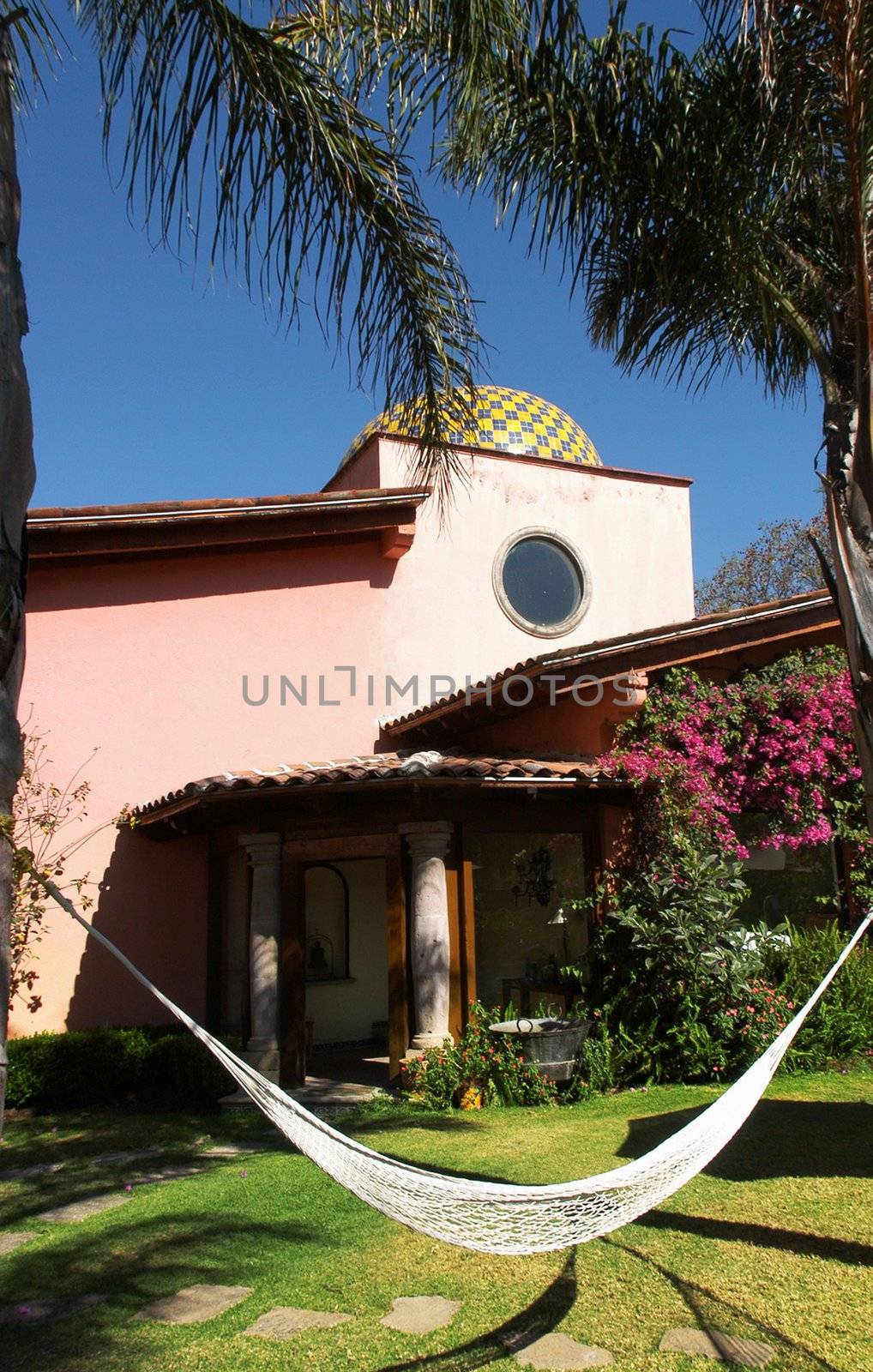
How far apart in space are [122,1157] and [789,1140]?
4.44m

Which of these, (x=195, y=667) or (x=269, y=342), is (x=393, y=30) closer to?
(x=269, y=342)

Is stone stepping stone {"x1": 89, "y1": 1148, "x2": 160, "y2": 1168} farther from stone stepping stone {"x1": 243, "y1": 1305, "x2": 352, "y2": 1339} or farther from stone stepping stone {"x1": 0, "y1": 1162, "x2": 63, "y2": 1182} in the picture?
stone stepping stone {"x1": 243, "y1": 1305, "x2": 352, "y2": 1339}

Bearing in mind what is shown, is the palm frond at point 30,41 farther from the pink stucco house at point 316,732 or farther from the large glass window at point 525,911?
the large glass window at point 525,911

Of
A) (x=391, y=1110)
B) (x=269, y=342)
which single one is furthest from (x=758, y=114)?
(x=391, y=1110)

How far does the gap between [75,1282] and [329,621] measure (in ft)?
25.4

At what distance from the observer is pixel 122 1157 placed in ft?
24.6

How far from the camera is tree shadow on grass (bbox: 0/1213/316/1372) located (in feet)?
13.5

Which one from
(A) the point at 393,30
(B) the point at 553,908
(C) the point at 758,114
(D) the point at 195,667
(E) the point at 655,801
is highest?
(A) the point at 393,30

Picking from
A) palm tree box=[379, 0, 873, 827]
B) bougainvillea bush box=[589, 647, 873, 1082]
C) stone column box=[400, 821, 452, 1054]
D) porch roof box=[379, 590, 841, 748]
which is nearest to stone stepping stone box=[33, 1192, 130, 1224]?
stone column box=[400, 821, 452, 1054]

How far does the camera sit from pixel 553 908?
10.6 meters

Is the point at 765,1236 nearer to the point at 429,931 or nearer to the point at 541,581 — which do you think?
the point at 429,931

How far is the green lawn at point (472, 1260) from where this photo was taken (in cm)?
397

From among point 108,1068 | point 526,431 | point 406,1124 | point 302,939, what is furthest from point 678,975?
point 526,431

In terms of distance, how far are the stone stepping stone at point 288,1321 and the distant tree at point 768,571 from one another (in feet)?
81.0
